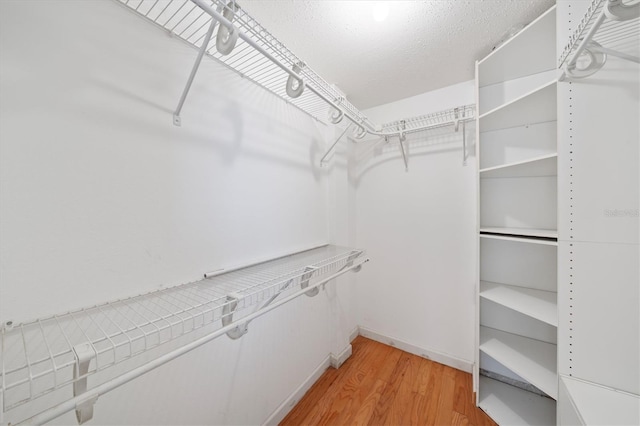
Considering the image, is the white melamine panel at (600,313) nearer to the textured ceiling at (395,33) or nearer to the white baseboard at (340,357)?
the textured ceiling at (395,33)

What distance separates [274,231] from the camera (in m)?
1.35

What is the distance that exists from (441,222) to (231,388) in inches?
69.6

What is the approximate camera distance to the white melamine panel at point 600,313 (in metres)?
0.85

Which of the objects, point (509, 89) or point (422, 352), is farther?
point (422, 352)

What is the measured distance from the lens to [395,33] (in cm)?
123

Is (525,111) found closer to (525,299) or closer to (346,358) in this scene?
(525,299)

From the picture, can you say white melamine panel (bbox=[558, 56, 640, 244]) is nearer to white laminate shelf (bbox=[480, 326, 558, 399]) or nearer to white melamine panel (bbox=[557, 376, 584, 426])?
white melamine panel (bbox=[557, 376, 584, 426])

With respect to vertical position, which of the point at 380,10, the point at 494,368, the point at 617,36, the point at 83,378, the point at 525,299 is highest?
the point at 380,10

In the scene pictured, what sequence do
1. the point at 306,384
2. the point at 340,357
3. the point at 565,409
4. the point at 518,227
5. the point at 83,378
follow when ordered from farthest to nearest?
1. the point at 340,357
2. the point at 306,384
3. the point at 518,227
4. the point at 565,409
5. the point at 83,378

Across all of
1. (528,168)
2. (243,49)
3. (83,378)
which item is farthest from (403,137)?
(83,378)

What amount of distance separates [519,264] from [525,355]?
0.54 metres

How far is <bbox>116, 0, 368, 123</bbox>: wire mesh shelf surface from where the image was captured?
0.80m

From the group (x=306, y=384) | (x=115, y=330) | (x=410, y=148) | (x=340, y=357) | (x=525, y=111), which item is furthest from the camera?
(x=410, y=148)

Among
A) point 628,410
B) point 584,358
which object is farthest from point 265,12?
point 628,410
